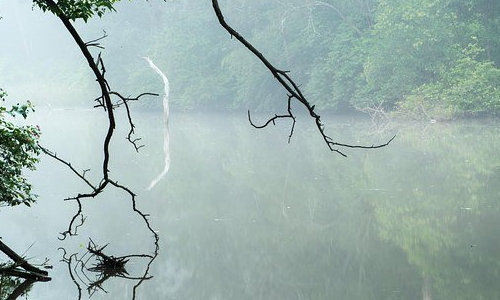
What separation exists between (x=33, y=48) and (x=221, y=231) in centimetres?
5698

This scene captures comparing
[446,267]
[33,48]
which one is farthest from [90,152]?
[33,48]

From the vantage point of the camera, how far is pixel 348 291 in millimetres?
7289

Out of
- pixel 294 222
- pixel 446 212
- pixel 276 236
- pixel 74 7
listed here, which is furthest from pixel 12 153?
pixel 446 212

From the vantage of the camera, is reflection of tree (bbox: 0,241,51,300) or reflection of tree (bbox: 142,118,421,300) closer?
reflection of tree (bbox: 0,241,51,300)

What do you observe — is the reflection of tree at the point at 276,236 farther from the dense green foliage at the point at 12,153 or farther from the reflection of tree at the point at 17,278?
the dense green foliage at the point at 12,153

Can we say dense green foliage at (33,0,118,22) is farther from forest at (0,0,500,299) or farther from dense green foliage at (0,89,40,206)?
dense green foliage at (0,89,40,206)

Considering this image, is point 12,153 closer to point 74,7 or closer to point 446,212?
point 74,7

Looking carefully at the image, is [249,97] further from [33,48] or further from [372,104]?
[33,48]

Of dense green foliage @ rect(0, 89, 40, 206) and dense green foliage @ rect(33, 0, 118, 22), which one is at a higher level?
dense green foliage @ rect(0, 89, 40, 206)

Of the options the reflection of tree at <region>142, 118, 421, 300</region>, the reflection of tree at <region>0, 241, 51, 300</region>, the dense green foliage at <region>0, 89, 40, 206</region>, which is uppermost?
the dense green foliage at <region>0, 89, 40, 206</region>

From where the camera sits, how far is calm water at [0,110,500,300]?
7.51 metres

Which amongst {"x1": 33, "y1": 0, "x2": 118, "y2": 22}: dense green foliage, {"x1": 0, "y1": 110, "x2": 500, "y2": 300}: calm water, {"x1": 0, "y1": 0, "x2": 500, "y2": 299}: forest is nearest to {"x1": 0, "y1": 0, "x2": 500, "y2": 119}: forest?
{"x1": 0, "y1": 0, "x2": 500, "y2": 299}: forest

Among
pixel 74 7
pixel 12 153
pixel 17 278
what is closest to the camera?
pixel 74 7

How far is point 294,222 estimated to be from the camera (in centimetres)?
1075
